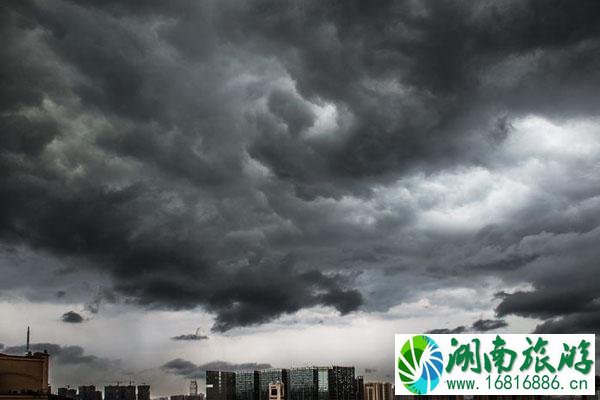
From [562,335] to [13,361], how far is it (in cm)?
8197

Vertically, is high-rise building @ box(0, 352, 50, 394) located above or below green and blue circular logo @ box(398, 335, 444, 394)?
below

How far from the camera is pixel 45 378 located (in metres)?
108

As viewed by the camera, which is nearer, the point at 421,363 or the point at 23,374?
the point at 421,363

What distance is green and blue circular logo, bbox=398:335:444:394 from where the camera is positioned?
59.1 metres

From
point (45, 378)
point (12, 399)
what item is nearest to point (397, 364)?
point (12, 399)

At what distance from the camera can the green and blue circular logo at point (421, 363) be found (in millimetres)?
59062

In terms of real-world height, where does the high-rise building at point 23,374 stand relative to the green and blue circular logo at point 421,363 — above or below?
below

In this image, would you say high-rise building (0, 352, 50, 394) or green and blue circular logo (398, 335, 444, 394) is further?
high-rise building (0, 352, 50, 394)

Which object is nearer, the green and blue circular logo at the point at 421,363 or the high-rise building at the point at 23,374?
the green and blue circular logo at the point at 421,363

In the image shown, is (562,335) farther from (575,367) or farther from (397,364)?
(397,364)

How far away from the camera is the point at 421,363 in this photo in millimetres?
59125

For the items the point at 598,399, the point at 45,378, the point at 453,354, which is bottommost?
the point at 598,399

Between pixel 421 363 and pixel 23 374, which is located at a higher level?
pixel 421 363

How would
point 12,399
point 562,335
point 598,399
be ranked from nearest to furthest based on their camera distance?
point 562,335
point 12,399
point 598,399
